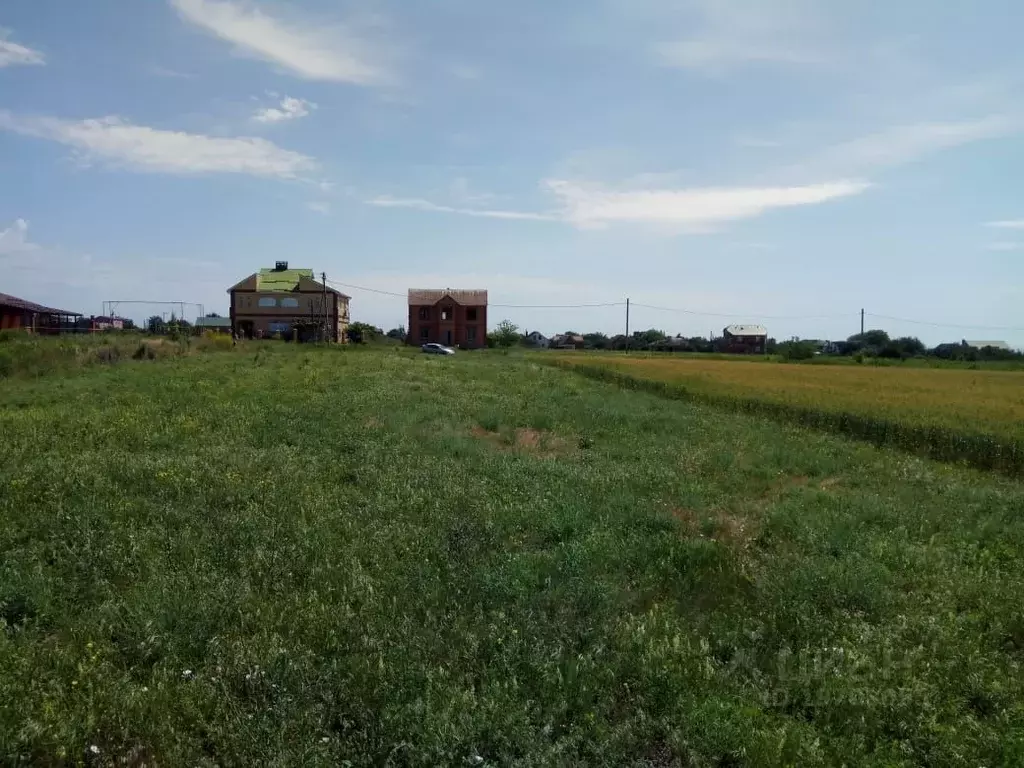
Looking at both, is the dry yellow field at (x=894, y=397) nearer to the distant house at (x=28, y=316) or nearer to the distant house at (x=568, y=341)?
the distant house at (x=28, y=316)

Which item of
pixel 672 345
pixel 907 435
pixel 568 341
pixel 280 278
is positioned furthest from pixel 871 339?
pixel 907 435

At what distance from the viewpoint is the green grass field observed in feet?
17.2

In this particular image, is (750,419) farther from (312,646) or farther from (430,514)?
(312,646)

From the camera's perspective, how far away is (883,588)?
799cm

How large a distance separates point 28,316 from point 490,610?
6242cm

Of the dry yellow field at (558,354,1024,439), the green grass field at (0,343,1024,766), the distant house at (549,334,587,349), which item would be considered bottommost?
the green grass field at (0,343,1024,766)

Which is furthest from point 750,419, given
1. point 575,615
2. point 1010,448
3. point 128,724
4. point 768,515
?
point 128,724

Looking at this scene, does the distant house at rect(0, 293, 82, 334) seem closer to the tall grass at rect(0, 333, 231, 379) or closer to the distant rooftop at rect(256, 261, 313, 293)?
the tall grass at rect(0, 333, 231, 379)

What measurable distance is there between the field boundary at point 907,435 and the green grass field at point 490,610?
2.05 metres

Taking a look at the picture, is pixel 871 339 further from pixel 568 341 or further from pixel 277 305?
pixel 277 305

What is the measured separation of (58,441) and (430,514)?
8286mm

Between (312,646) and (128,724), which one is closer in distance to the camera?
(128,724)

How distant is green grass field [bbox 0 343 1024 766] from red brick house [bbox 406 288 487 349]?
84.8m

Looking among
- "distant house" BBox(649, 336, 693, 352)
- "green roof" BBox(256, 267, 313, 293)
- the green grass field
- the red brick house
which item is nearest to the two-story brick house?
"green roof" BBox(256, 267, 313, 293)
